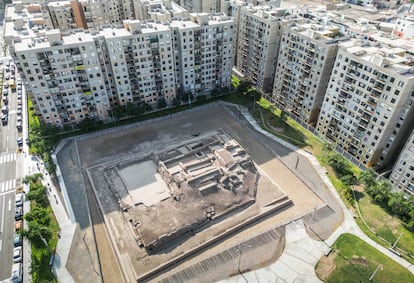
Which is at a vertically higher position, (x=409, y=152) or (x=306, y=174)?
(x=409, y=152)

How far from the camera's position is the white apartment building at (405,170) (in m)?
69.2

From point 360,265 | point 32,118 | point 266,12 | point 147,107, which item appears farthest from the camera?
point 266,12

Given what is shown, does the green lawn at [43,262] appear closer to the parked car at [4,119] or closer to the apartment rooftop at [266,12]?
the parked car at [4,119]

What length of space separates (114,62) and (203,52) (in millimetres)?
31697

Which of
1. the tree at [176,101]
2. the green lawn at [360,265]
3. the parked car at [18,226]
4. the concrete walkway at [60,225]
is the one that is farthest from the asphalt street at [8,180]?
the green lawn at [360,265]

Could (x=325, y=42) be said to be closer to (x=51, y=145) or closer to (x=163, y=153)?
(x=163, y=153)

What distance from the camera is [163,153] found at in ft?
276

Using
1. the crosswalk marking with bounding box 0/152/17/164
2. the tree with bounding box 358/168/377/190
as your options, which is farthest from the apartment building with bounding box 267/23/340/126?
the crosswalk marking with bounding box 0/152/17/164

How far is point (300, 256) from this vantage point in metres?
60.3

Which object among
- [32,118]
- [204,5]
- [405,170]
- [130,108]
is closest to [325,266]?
[405,170]

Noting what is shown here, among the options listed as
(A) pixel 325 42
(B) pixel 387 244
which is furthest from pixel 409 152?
(A) pixel 325 42

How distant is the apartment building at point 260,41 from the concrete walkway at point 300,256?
62.3 metres

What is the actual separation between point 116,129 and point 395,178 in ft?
279

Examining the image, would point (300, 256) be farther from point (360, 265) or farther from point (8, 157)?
point (8, 157)
